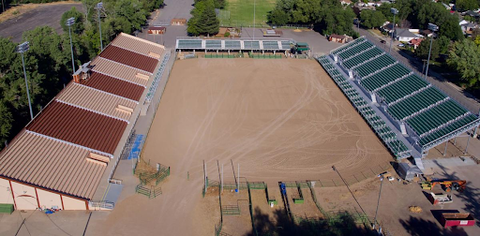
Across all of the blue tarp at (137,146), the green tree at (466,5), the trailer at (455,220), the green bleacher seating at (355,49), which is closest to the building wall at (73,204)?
the blue tarp at (137,146)

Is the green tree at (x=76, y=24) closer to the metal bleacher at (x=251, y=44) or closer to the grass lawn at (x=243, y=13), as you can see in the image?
the grass lawn at (x=243, y=13)

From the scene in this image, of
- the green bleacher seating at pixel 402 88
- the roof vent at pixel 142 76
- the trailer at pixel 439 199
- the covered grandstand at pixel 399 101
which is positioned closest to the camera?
the trailer at pixel 439 199

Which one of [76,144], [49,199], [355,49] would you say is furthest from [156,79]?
[355,49]

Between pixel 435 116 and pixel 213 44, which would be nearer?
pixel 435 116

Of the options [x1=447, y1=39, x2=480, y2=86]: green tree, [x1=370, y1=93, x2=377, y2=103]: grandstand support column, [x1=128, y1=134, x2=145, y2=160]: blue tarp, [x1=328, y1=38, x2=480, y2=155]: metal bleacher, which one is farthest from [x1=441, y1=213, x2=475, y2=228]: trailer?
[x1=447, y1=39, x2=480, y2=86]: green tree

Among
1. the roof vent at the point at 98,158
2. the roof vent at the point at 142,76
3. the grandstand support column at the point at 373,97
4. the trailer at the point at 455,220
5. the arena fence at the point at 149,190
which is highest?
the grandstand support column at the point at 373,97

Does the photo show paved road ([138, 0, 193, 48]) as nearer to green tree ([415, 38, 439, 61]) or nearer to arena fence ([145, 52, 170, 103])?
arena fence ([145, 52, 170, 103])

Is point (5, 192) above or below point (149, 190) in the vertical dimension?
above

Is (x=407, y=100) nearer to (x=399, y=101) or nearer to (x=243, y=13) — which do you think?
(x=399, y=101)
